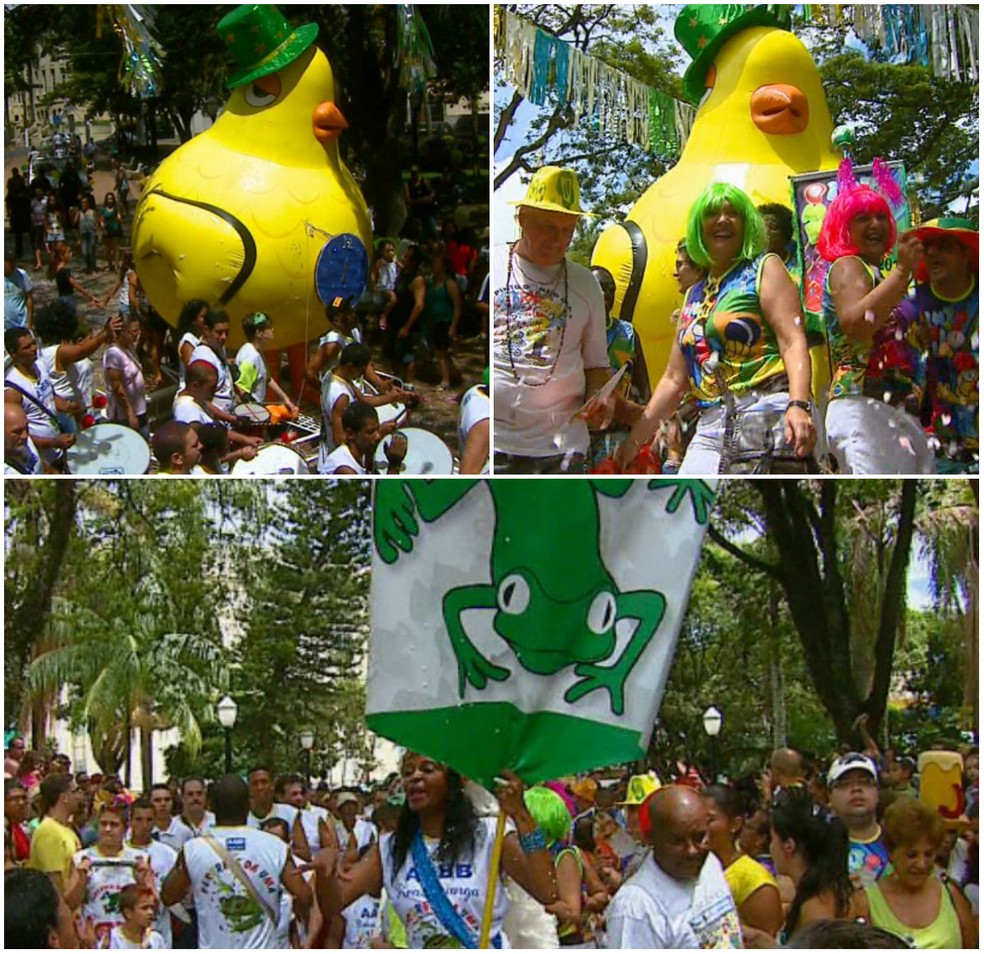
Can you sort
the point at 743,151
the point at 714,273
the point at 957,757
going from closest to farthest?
the point at 714,273
the point at 743,151
the point at 957,757

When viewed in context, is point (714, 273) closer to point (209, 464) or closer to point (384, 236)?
point (384, 236)

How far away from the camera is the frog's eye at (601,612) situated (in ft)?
16.2

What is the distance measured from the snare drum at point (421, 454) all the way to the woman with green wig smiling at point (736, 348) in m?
0.83

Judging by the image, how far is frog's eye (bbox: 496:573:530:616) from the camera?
16.4 feet

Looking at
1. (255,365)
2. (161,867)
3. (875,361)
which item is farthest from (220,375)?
(875,361)

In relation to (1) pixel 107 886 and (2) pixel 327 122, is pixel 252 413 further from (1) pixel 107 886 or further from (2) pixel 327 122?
(1) pixel 107 886

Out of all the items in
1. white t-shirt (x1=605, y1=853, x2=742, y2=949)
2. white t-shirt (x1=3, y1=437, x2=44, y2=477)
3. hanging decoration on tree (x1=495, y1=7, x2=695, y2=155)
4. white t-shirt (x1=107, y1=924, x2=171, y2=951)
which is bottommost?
white t-shirt (x1=107, y1=924, x2=171, y2=951)

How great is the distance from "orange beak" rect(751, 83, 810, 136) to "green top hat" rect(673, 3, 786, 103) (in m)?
0.23

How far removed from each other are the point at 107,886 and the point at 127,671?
7.89 feet

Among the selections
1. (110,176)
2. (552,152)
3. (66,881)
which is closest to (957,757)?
(552,152)

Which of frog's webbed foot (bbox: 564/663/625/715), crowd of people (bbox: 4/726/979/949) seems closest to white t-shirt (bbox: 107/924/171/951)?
crowd of people (bbox: 4/726/979/949)

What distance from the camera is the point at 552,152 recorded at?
19.7 feet

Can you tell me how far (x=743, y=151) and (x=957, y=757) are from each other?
2466mm

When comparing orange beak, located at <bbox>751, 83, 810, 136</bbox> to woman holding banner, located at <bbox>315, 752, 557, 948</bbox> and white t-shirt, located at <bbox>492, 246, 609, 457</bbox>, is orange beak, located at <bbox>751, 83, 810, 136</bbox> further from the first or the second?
woman holding banner, located at <bbox>315, 752, 557, 948</bbox>
